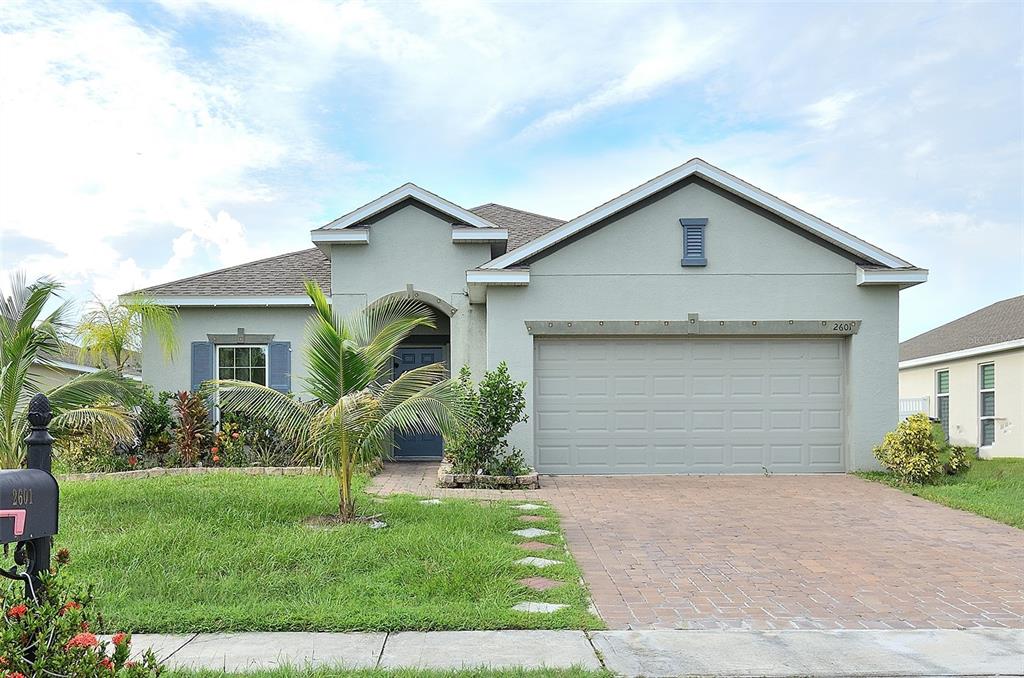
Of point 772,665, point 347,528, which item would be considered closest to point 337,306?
point 347,528

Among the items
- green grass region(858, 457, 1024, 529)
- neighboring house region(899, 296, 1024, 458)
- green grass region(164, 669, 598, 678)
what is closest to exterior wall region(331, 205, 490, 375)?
green grass region(858, 457, 1024, 529)

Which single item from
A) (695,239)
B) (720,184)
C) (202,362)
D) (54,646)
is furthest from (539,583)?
(202,362)

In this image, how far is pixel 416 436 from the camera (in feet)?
51.8

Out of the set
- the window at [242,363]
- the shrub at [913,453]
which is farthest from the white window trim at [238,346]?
the shrub at [913,453]

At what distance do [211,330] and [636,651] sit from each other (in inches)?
475

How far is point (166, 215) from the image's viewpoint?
15.8 m

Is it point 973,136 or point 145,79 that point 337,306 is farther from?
point 973,136

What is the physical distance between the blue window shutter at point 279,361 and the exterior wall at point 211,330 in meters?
0.08

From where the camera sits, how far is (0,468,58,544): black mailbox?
3.22m

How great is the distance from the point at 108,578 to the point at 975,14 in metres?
14.8

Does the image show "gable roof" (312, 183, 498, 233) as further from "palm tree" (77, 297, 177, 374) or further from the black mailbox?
the black mailbox

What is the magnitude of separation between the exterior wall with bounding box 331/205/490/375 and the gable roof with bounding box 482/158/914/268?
1.87 m

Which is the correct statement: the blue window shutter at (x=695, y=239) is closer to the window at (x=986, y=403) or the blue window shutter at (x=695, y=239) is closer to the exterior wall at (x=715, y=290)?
the exterior wall at (x=715, y=290)

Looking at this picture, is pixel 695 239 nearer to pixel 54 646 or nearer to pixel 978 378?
pixel 978 378
